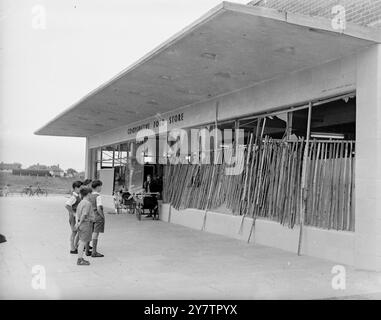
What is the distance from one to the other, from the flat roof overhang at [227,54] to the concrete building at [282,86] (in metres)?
0.02


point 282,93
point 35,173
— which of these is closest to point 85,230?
point 282,93

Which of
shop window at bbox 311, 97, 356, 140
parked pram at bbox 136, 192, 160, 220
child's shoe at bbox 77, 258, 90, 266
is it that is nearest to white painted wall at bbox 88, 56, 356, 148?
shop window at bbox 311, 97, 356, 140

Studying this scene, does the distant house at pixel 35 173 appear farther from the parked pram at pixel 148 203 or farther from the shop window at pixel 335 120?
the shop window at pixel 335 120

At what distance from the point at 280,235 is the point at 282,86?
3.04 meters

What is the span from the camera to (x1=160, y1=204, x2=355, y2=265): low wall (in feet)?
25.7

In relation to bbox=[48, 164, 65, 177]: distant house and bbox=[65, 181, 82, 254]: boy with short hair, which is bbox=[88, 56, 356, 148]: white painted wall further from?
bbox=[48, 164, 65, 177]: distant house

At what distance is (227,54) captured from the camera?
8.31 m

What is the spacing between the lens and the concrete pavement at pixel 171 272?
576cm

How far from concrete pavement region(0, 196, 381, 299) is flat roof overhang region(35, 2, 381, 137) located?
3543 mm

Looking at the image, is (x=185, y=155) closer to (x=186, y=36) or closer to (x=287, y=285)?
(x=186, y=36)
